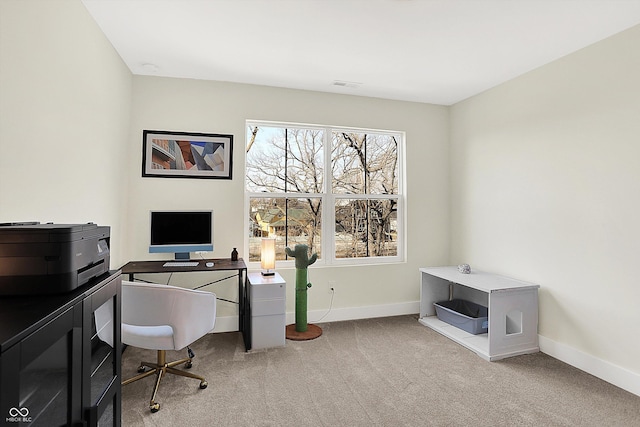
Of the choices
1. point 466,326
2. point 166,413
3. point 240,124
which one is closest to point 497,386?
point 466,326

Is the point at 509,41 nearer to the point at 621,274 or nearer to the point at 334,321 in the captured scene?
the point at 621,274

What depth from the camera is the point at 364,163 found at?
4277mm

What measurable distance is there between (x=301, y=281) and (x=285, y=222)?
2.33ft

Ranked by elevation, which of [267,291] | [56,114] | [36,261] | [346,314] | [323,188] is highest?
[56,114]

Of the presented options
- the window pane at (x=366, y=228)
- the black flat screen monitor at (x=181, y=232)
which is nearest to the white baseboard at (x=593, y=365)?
the window pane at (x=366, y=228)

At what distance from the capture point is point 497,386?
257cm

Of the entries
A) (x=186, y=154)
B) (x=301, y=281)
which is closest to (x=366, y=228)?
(x=301, y=281)

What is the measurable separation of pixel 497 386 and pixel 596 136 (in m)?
2.09

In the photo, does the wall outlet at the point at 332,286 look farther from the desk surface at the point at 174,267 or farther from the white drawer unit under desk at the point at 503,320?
the white drawer unit under desk at the point at 503,320

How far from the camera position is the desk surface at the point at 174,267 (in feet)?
9.80

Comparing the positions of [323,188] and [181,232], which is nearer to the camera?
[181,232]

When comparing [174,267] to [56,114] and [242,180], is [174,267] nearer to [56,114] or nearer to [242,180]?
[242,180]

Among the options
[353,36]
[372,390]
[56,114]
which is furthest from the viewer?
[353,36]

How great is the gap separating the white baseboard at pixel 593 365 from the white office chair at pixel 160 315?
2.96 metres
